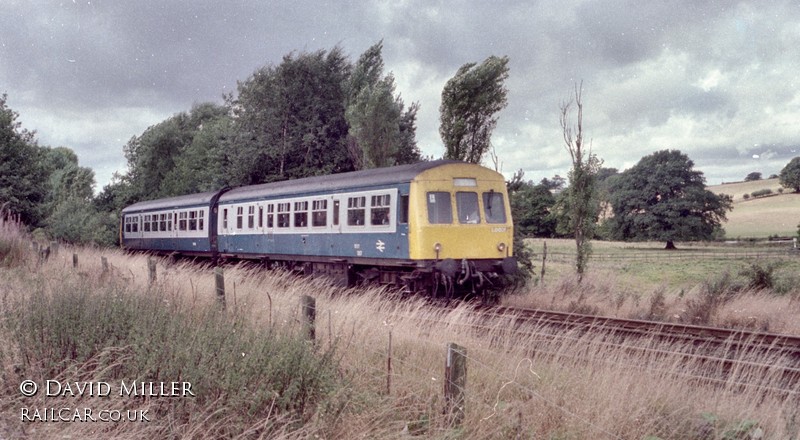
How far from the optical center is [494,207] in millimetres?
14875

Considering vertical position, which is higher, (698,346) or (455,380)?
(455,380)

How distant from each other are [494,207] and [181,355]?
1049cm

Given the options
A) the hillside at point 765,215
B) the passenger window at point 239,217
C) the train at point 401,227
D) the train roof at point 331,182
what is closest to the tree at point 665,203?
the hillside at point 765,215

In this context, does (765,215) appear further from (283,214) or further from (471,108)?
(283,214)

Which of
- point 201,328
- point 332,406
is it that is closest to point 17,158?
point 201,328

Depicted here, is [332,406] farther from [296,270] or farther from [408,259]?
[296,270]

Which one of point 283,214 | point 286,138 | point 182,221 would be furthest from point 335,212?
point 286,138

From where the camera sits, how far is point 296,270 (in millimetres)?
18375

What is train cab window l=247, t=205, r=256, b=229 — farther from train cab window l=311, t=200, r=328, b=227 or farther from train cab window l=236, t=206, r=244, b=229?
train cab window l=311, t=200, r=328, b=227

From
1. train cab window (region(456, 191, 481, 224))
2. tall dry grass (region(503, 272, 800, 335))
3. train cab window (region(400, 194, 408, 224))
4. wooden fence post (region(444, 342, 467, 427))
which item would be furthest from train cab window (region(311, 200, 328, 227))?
wooden fence post (region(444, 342, 467, 427))

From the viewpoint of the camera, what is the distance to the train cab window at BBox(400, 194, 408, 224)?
13.9 metres

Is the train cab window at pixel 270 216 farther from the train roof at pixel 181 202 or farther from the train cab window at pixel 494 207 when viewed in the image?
the train cab window at pixel 494 207

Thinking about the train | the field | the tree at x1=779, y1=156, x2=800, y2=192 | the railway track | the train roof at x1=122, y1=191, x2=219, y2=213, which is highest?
the tree at x1=779, y1=156, x2=800, y2=192

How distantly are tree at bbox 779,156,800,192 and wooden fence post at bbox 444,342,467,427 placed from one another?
7410cm
